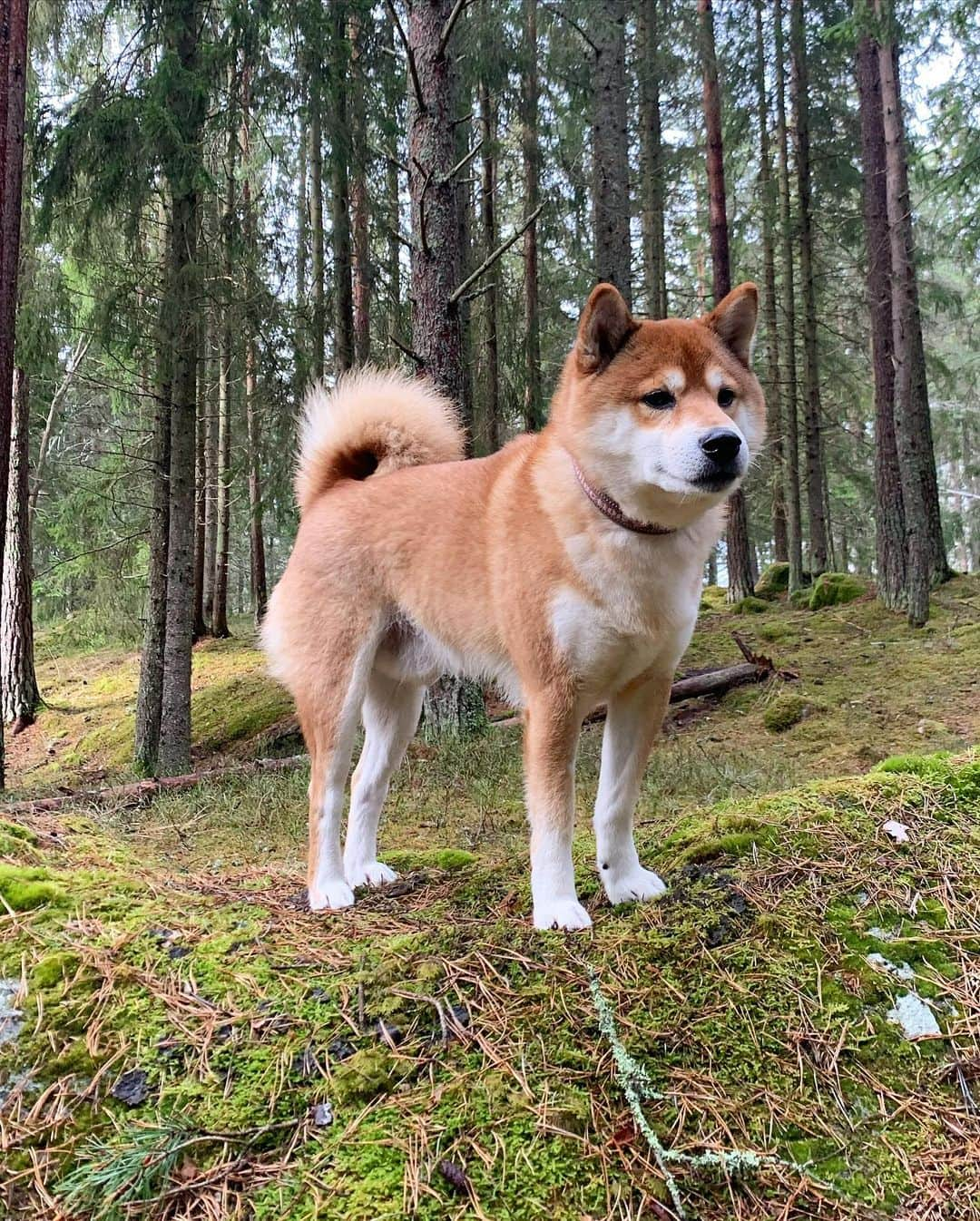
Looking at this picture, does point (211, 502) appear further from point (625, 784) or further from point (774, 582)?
point (625, 784)

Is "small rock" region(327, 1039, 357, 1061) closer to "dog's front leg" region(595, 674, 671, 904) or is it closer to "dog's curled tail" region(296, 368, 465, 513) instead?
"dog's front leg" region(595, 674, 671, 904)

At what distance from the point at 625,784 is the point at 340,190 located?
9.06m

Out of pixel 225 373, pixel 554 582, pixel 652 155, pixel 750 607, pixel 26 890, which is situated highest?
pixel 652 155

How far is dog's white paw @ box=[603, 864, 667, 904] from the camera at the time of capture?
7.82 ft

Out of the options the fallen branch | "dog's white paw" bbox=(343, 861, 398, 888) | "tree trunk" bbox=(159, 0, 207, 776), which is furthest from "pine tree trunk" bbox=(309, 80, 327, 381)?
"dog's white paw" bbox=(343, 861, 398, 888)

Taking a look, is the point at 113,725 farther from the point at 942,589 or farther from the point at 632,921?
the point at 942,589

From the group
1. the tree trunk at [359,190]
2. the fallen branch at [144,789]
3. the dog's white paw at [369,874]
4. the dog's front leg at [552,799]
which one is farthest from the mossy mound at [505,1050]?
the tree trunk at [359,190]

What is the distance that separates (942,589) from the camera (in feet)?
35.7

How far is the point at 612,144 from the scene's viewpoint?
745 cm

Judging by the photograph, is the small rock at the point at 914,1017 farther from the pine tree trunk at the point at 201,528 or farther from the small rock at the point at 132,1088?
the pine tree trunk at the point at 201,528

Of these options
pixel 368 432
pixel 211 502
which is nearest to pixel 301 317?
pixel 368 432

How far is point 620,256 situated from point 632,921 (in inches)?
269

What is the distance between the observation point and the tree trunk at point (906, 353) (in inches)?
369

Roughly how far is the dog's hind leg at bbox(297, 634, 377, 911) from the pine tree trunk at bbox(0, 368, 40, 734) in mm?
9982
